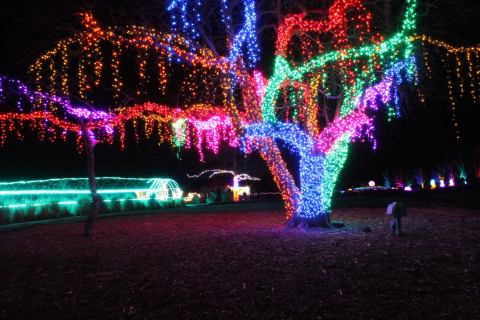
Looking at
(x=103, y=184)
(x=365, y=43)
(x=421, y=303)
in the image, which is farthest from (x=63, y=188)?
(x=421, y=303)

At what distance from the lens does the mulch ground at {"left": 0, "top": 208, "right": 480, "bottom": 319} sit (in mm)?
4652

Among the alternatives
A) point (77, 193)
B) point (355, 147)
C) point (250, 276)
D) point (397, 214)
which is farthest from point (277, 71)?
point (355, 147)

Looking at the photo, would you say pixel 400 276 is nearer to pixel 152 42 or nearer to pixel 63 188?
pixel 152 42

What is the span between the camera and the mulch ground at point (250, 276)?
465 cm

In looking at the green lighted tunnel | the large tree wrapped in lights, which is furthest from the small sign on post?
the green lighted tunnel

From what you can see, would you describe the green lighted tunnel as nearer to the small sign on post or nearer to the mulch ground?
the mulch ground

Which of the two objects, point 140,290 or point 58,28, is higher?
point 58,28

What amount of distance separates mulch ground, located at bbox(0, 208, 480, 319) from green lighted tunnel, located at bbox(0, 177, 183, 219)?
9177 mm

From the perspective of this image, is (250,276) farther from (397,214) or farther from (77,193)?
(77,193)

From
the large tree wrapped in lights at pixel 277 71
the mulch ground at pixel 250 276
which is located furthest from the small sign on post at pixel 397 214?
the large tree wrapped in lights at pixel 277 71

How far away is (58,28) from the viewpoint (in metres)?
9.78

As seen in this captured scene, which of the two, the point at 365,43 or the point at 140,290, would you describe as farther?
the point at 365,43

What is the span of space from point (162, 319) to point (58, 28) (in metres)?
7.50

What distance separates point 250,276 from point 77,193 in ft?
60.3
